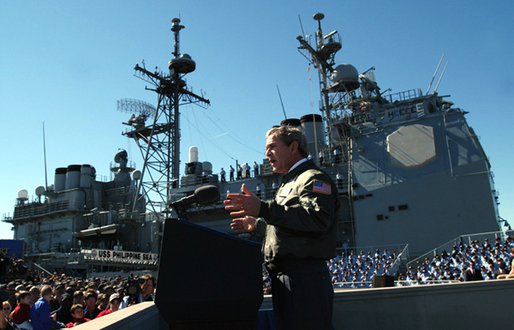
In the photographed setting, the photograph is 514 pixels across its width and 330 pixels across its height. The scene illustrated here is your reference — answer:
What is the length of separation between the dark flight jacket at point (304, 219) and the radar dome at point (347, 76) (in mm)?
26864

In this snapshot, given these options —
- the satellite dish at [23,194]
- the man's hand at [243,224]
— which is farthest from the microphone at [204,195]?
the satellite dish at [23,194]

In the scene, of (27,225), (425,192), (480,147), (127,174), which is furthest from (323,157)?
(27,225)

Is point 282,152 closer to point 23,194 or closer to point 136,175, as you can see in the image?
point 136,175

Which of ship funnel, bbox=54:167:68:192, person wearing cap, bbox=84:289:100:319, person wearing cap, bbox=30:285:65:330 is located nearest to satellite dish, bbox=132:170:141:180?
ship funnel, bbox=54:167:68:192

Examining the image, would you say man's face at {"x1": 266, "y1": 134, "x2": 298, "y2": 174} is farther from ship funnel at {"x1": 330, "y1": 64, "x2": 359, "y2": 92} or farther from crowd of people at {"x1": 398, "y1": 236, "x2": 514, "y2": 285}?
ship funnel at {"x1": 330, "y1": 64, "x2": 359, "y2": 92}

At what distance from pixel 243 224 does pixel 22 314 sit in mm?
4619

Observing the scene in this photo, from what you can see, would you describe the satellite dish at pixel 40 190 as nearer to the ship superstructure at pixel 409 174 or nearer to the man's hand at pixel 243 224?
the ship superstructure at pixel 409 174

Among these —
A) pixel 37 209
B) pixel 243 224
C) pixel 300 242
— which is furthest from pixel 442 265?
pixel 37 209

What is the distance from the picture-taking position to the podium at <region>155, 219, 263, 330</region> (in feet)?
6.58

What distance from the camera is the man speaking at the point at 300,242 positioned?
2150mm

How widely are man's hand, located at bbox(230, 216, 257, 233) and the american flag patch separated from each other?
24.3 inches

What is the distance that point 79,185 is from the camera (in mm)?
37812

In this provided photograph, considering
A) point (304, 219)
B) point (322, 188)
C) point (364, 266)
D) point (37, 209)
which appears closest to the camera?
point (304, 219)

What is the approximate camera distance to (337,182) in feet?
77.0
